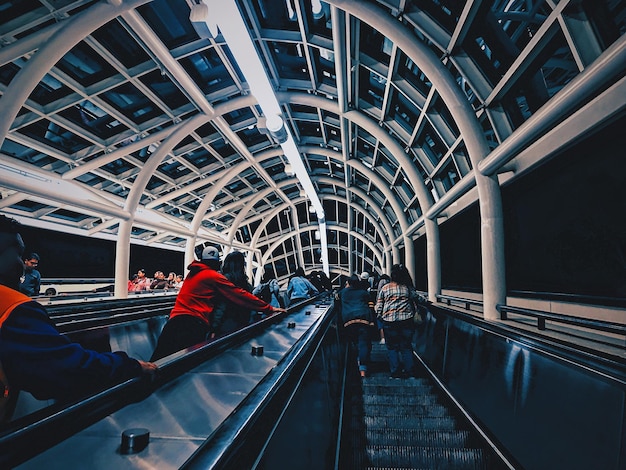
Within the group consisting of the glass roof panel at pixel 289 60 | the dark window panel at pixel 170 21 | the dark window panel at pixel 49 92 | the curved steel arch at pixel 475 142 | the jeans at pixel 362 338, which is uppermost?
the glass roof panel at pixel 289 60

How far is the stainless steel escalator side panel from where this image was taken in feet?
3.82

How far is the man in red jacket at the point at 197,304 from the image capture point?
11.2ft

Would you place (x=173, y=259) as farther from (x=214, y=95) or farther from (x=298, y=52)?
(x=298, y=52)

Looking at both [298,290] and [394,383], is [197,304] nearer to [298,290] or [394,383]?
[394,383]

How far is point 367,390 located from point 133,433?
4593mm

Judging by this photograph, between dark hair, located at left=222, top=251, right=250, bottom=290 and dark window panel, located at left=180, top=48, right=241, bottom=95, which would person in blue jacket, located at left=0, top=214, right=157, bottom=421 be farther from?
dark window panel, located at left=180, top=48, right=241, bottom=95

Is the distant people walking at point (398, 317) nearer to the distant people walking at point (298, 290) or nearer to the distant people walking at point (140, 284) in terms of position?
the distant people walking at point (298, 290)

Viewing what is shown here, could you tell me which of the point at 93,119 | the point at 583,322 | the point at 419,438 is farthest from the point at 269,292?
the point at 93,119

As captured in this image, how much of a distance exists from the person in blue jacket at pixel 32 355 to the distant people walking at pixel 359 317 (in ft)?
17.3

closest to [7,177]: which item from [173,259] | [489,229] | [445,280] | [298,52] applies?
[298,52]

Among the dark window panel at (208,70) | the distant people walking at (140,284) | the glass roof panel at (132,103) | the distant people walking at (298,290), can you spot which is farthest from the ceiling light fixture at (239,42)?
the distant people walking at (140,284)

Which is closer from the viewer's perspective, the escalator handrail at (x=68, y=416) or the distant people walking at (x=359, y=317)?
the escalator handrail at (x=68, y=416)

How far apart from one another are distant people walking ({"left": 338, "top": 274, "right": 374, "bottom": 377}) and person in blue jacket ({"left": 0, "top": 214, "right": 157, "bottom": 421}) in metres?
5.29

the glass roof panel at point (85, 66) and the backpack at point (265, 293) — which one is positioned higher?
the glass roof panel at point (85, 66)
